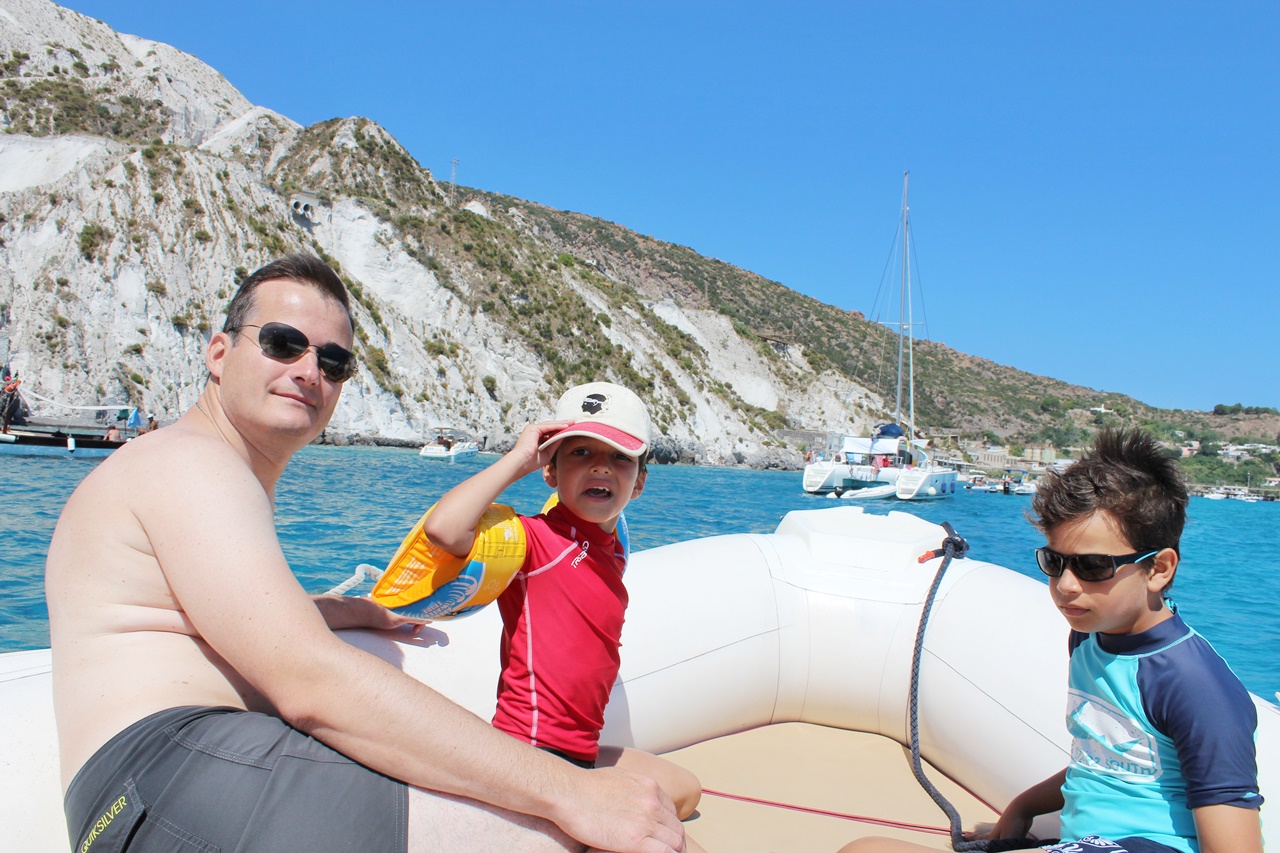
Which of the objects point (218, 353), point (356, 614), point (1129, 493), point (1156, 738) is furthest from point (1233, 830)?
point (218, 353)

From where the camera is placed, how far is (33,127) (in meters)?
39.2

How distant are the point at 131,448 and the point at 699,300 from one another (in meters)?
66.6

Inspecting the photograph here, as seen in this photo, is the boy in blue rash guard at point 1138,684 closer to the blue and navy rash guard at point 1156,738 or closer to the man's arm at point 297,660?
the blue and navy rash guard at point 1156,738

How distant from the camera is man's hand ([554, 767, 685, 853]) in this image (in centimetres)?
118

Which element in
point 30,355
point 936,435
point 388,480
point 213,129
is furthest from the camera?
point 936,435

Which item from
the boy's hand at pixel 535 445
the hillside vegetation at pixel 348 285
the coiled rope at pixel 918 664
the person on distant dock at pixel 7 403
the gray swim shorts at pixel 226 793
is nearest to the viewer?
the gray swim shorts at pixel 226 793

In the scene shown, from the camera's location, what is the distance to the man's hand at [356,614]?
1622mm

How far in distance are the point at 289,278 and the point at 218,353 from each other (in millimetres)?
184

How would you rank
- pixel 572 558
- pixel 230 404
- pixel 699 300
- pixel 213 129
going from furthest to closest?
pixel 699 300, pixel 213 129, pixel 572 558, pixel 230 404

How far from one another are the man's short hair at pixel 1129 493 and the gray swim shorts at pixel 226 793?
49.1 inches

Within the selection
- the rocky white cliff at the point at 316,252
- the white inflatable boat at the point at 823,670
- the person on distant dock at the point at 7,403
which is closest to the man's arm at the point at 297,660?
the white inflatable boat at the point at 823,670

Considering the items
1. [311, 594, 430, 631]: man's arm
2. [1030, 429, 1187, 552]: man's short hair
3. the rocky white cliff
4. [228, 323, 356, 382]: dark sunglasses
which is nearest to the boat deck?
[311, 594, 430, 631]: man's arm

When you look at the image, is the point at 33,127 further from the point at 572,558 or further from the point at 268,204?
the point at 572,558

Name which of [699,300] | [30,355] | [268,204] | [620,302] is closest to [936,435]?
[699,300]
